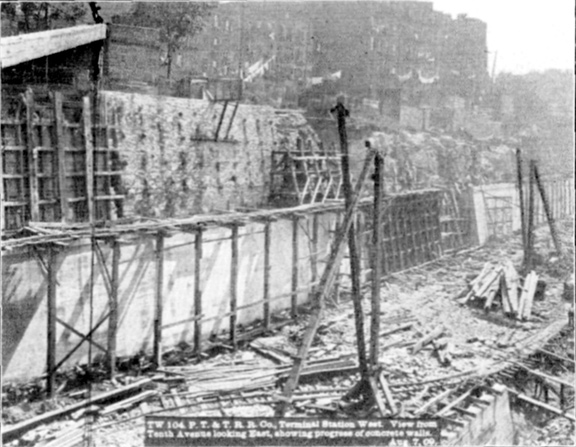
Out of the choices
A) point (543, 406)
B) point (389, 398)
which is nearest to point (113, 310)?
point (389, 398)

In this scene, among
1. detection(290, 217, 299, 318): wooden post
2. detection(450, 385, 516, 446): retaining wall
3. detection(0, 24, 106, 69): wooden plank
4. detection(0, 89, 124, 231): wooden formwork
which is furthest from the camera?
detection(290, 217, 299, 318): wooden post

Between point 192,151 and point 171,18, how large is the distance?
11.1 metres

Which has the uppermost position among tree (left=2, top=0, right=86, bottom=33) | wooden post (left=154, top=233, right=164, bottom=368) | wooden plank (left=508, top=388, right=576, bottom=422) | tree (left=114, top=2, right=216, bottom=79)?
tree (left=114, top=2, right=216, bottom=79)

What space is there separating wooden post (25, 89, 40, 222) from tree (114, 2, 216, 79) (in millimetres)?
12580

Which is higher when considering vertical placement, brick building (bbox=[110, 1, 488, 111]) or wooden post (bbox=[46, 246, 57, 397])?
brick building (bbox=[110, 1, 488, 111])

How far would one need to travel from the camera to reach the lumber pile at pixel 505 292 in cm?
1638

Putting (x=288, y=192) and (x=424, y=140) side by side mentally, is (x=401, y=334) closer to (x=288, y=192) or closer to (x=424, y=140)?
(x=288, y=192)

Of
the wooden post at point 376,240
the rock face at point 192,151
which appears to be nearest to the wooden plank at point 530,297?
the wooden post at point 376,240

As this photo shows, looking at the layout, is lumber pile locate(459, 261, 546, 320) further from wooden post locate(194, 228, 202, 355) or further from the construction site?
wooden post locate(194, 228, 202, 355)

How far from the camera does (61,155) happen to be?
39.5 ft

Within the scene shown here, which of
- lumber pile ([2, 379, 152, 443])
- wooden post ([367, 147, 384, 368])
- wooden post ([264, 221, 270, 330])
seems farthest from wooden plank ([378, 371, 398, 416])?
wooden post ([264, 221, 270, 330])

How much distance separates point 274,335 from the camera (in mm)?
14523

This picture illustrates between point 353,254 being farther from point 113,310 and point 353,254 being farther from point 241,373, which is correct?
point 113,310

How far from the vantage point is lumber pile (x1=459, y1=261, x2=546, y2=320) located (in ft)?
53.7
